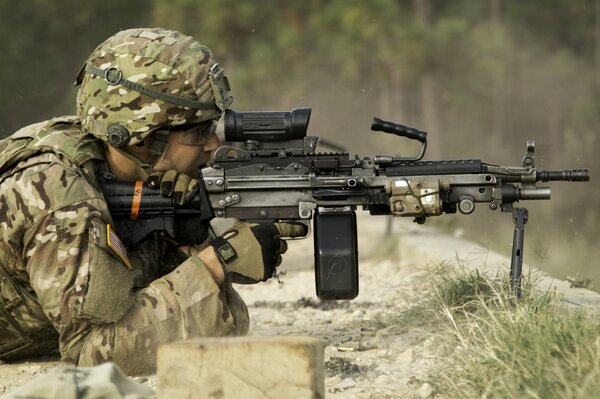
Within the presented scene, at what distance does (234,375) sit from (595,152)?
14.8 meters

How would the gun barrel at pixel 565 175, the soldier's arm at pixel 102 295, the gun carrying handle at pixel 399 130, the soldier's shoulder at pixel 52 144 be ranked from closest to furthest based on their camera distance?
the soldier's arm at pixel 102 295 < the soldier's shoulder at pixel 52 144 < the gun barrel at pixel 565 175 < the gun carrying handle at pixel 399 130

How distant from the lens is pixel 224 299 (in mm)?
4629

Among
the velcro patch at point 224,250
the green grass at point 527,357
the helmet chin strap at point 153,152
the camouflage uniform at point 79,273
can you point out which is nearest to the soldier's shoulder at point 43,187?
the camouflage uniform at point 79,273

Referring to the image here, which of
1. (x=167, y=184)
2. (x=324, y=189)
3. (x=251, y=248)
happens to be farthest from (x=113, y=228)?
(x=324, y=189)

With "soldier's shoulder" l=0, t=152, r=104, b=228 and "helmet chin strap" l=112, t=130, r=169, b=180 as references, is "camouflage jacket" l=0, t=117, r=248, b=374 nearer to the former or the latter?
"soldier's shoulder" l=0, t=152, r=104, b=228

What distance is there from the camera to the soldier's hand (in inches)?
189

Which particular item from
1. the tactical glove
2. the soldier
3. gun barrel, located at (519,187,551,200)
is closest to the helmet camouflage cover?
the soldier

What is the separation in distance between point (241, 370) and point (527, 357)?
104 cm

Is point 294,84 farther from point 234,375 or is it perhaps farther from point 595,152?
point 234,375

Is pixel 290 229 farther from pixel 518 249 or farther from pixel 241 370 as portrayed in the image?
pixel 241 370

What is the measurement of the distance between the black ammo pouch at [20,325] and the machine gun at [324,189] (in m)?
0.54

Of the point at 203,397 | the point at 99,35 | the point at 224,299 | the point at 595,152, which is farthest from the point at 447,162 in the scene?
the point at 99,35

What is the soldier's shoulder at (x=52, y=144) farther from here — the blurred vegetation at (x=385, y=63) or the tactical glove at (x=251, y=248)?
the blurred vegetation at (x=385, y=63)

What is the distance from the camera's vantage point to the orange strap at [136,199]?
4770mm
